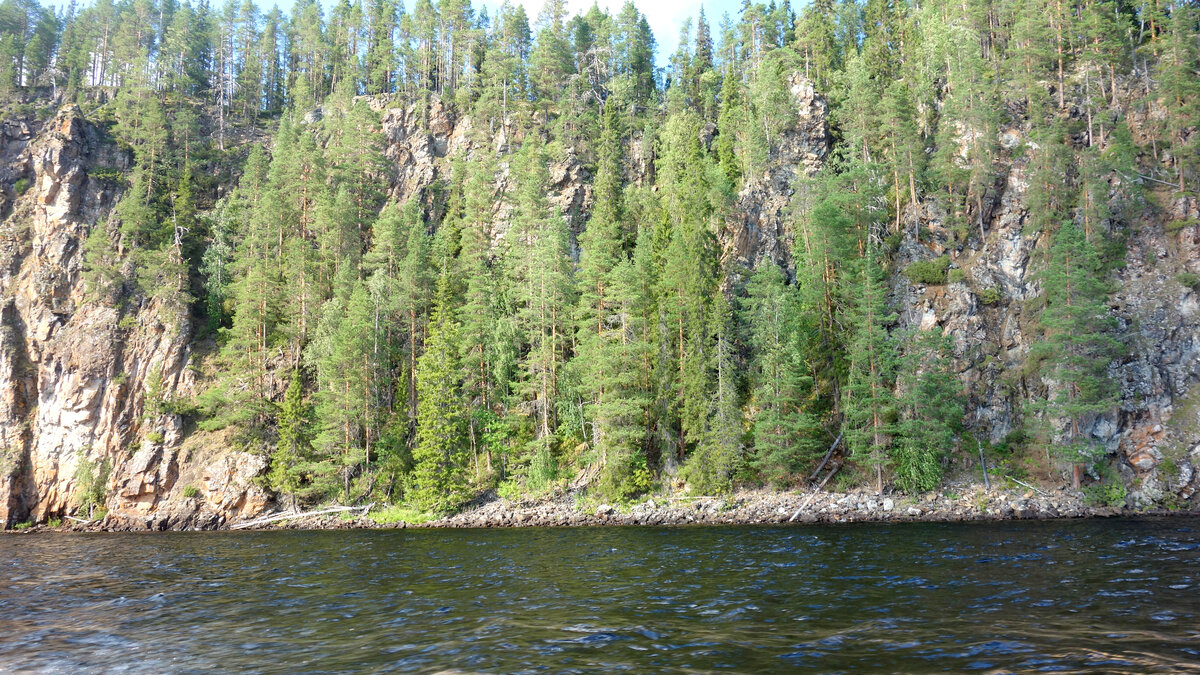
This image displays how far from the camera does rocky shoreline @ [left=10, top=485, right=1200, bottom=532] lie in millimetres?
31156

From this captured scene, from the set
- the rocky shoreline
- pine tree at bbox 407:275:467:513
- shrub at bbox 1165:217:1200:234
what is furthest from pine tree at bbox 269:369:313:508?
shrub at bbox 1165:217:1200:234

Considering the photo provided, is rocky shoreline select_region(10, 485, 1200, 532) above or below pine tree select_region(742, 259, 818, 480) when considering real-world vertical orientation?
below

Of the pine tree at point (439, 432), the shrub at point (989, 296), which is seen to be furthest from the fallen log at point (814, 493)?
the pine tree at point (439, 432)

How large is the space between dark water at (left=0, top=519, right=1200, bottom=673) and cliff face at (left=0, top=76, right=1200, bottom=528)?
13831 millimetres

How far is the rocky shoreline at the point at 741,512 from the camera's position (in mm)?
31156

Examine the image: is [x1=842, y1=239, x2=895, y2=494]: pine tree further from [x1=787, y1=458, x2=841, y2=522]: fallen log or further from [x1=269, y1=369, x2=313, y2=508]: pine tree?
[x1=269, y1=369, x2=313, y2=508]: pine tree

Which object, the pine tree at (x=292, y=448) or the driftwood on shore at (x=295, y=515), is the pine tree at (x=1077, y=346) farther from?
the pine tree at (x=292, y=448)

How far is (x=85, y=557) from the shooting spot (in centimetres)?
2561

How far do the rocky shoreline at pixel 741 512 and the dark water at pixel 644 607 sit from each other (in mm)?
6464

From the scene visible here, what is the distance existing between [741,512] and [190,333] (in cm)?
4731

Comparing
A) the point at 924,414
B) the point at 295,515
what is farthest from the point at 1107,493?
the point at 295,515

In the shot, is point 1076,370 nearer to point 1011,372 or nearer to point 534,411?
point 1011,372

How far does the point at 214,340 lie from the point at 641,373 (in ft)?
124

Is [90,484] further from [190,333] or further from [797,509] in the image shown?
[797,509]
